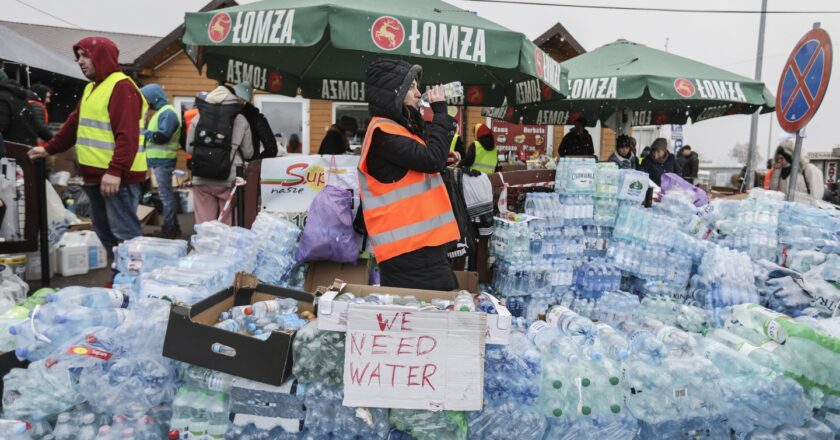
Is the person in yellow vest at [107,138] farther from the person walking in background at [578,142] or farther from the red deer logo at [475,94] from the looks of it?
the person walking in background at [578,142]

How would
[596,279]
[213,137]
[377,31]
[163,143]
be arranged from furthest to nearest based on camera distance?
1. [163,143]
2. [596,279]
3. [213,137]
4. [377,31]

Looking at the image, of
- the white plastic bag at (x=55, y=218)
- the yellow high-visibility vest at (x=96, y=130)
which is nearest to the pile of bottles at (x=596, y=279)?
the yellow high-visibility vest at (x=96, y=130)

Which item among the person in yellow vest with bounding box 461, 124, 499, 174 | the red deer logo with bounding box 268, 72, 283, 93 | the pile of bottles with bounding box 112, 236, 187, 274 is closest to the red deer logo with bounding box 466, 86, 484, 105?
the person in yellow vest with bounding box 461, 124, 499, 174

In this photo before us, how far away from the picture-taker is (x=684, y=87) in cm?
695

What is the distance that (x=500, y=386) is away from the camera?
101 inches

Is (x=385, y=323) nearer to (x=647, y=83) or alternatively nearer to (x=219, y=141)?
(x=219, y=141)

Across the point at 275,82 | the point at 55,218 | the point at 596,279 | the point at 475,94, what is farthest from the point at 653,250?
the point at 55,218

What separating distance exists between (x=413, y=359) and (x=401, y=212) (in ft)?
3.34

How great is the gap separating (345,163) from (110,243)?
7.18ft

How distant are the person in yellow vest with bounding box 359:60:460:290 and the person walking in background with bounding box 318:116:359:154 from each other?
3.43m

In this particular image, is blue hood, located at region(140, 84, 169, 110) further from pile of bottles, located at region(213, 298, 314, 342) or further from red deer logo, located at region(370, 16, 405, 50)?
pile of bottles, located at region(213, 298, 314, 342)

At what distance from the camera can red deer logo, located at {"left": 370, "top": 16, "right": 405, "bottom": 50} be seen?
4148 millimetres

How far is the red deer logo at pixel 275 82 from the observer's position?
661cm

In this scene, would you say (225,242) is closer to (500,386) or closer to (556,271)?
(500,386)
